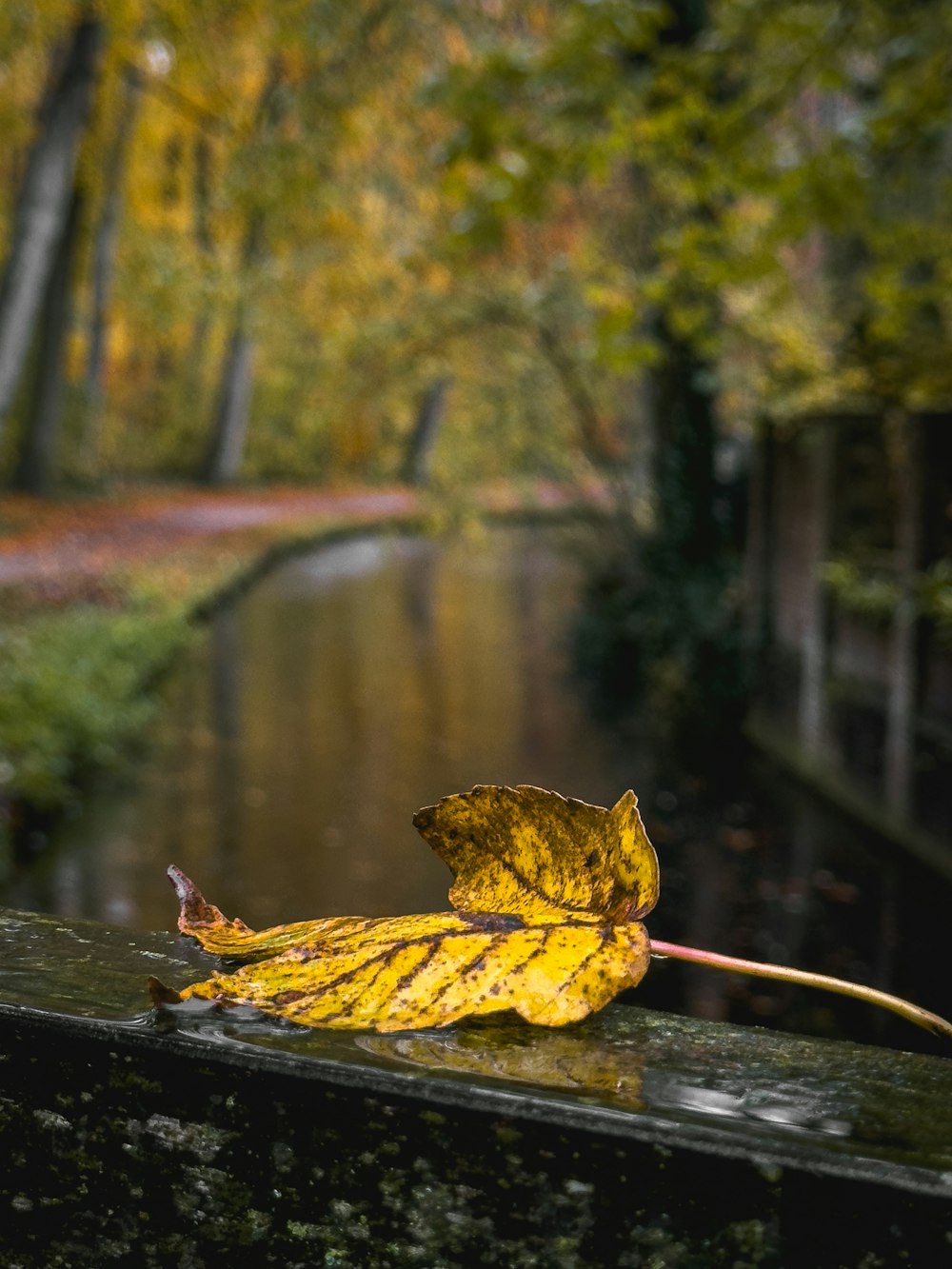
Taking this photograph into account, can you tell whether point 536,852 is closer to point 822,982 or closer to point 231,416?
point 822,982

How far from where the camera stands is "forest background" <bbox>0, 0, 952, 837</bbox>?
5.72m

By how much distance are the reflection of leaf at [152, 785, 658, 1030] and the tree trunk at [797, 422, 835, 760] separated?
6.78 meters

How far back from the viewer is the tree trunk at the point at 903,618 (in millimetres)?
6125

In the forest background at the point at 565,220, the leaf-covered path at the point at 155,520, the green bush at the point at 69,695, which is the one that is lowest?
the green bush at the point at 69,695

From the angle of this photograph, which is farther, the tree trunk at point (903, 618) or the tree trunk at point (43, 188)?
the tree trunk at point (43, 188)

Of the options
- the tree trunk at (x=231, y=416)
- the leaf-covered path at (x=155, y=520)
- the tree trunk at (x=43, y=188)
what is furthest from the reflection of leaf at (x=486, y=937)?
the tree trunk at (x=231, y=416)

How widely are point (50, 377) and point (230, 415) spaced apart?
9.06 metres

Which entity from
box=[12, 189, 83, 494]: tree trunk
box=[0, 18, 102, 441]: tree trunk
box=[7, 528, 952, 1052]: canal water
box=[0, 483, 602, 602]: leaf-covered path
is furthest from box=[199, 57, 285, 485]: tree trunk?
box=[7, 528, 952, 1052]: canal water

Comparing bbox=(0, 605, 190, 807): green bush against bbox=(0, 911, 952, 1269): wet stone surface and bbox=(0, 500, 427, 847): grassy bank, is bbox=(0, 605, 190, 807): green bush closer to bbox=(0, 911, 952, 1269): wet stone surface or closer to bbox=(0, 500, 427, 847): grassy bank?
bbox=(0, 500, 427, 847): grassy bank

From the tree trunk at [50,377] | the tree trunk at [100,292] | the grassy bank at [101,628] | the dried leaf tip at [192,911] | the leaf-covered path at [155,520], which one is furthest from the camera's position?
the tree trunk at [100,292]

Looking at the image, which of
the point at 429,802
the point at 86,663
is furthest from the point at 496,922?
the point at 86,663

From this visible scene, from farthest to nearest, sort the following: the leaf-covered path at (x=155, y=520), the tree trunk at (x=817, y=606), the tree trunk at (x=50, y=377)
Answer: the tree trunk at (x=50, y=377)
the leaf-covered path at (x=155, y=520)
the tree trunk at (x=817, y=606)

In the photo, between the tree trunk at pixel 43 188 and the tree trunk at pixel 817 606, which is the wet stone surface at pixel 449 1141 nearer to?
the tree trunk at pixel 817 606

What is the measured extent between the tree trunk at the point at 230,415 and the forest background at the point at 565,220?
26.2 ft
